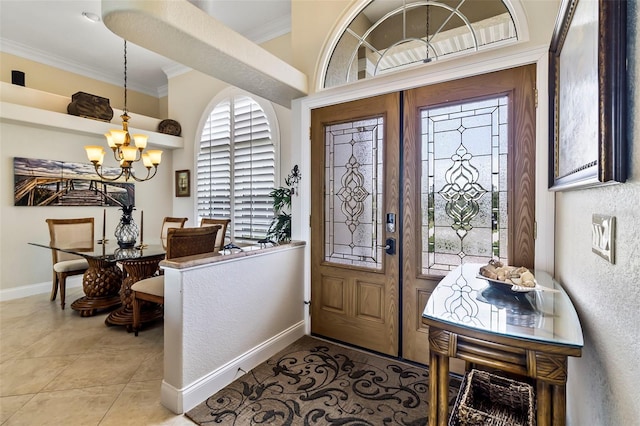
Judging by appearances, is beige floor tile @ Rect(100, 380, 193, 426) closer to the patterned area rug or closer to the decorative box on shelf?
the patterned area rug

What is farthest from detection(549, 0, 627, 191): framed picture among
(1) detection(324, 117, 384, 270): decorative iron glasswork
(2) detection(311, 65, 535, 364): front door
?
(1) detection(324, 117, 384, 270): decorative iron glasswork

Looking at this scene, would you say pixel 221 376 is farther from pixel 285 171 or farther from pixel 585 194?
pixel 285 171

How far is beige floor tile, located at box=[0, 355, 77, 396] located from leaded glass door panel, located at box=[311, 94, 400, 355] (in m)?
2.09

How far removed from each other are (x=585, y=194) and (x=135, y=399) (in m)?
2.77

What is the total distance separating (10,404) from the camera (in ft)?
6.45

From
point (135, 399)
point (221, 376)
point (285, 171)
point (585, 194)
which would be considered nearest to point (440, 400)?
point (585, 194)

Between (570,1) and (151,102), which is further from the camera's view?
(151,102)

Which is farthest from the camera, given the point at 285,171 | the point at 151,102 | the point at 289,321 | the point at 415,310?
the point at 151,102

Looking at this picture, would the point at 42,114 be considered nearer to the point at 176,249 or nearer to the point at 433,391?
the point at 176,249

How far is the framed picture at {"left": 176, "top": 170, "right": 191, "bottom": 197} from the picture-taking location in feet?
17.7

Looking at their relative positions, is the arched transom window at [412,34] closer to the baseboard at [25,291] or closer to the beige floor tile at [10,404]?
the beige floor tile at [10,404]

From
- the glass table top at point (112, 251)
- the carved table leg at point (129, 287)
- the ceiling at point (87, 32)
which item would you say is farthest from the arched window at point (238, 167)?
the carved table leg at point (129, 287)

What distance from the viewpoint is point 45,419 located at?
1.83 m

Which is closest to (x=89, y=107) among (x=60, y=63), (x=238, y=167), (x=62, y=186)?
(x=62, y=186)
